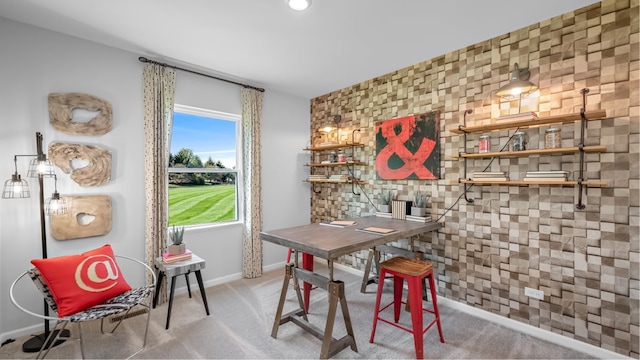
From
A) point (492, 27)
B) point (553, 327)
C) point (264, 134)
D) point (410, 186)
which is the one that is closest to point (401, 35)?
point (492, 27)

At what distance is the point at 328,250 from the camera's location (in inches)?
72.6

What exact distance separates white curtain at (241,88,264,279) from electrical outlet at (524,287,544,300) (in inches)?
116

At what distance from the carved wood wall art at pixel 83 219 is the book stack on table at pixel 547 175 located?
12.5 feet

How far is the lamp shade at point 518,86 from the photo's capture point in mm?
2170

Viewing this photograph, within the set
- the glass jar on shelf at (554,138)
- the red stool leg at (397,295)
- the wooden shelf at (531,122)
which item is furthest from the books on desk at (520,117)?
the red stool leg at (397,295)

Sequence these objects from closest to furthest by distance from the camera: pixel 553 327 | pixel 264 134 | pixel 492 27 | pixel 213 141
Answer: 1. pixel 553 327
2. pixel 492 27
3. pixel 213 141
4. pixel 264 134

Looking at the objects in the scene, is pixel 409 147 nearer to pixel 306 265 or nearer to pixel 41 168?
pixel 306 265

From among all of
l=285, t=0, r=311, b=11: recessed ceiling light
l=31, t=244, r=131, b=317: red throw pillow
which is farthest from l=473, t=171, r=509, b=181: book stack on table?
l=31, t=244, r=131, b=317: red throw pillow

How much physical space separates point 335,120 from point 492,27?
2.17 meters

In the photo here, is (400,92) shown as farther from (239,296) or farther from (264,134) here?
(239,296)

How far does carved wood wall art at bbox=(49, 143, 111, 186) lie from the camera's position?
249 centimetres

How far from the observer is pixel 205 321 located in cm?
261

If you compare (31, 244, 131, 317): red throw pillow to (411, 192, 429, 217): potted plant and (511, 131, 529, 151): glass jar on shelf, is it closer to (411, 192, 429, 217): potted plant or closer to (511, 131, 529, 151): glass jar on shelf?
(411, 192, 429, 217): potted plant

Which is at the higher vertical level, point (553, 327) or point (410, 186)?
point (410, 186)
